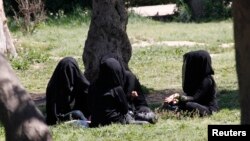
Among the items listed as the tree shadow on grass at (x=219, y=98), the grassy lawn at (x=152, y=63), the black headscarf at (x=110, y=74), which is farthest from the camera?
the tree shadow on grass at (x=219, y=98)

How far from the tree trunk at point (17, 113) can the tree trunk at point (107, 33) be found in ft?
20.8

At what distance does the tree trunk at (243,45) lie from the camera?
122 inches

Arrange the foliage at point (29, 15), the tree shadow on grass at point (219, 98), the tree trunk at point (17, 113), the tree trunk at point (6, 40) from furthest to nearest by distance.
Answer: the foliage at point (29, 15) < the tree trunk at point (6, 40) < the tree shadow on grass at point (219, 98) < the tree trunk at point (17, 113)

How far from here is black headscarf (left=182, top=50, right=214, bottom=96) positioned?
7912 mm

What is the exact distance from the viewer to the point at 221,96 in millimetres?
9648

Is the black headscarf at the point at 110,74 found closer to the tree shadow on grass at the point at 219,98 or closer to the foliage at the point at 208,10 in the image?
the tree shadow on grass at the point at 219,98

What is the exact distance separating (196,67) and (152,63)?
6.08m

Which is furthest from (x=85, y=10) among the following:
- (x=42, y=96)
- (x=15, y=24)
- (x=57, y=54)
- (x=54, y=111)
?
(x=54, y=111)

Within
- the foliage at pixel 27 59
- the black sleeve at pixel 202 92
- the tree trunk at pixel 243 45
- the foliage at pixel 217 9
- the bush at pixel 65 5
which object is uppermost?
the tree trunk at pixel 243 45

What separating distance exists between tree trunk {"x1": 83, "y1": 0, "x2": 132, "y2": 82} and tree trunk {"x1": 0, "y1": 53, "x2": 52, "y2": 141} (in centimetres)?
634

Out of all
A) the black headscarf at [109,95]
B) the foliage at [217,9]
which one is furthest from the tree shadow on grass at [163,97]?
the foliage at [217,9]

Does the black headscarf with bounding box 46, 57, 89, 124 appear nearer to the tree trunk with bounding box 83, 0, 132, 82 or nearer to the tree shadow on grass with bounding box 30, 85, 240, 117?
the tree shadow on grass with bounding box 30, 85, 240, 117

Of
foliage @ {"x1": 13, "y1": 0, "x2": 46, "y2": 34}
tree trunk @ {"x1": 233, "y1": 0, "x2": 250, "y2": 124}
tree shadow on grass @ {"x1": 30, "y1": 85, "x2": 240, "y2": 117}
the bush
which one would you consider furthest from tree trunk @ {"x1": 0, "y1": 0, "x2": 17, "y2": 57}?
tree trunk @ {"x1": 233, "y1": 0, "x2": 250, "y2": 124}

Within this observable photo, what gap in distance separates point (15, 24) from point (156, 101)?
11.5 meters
